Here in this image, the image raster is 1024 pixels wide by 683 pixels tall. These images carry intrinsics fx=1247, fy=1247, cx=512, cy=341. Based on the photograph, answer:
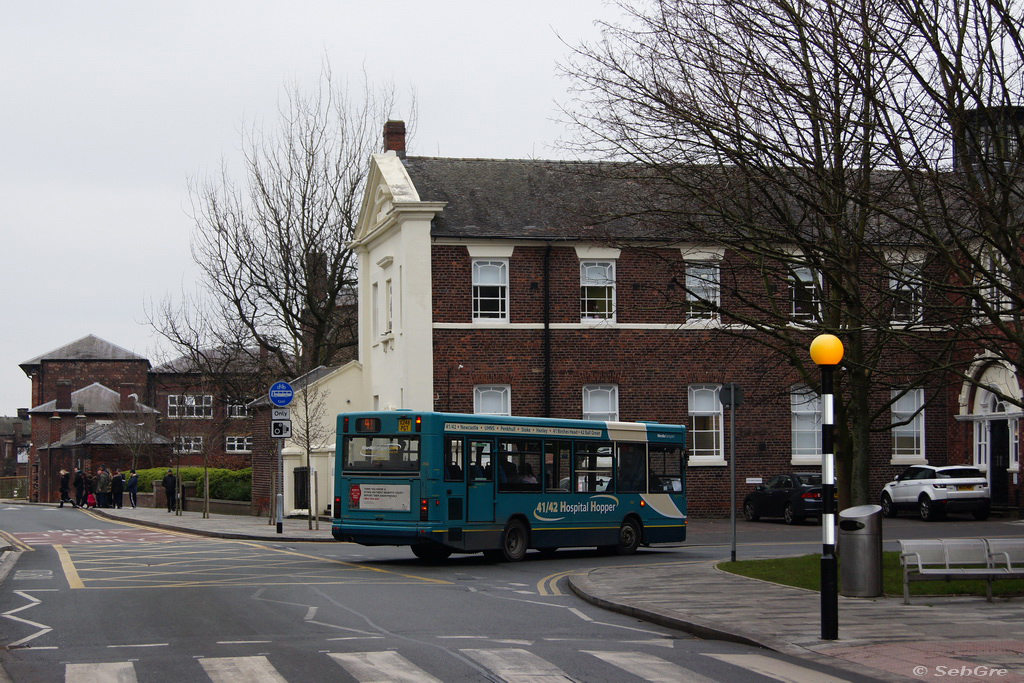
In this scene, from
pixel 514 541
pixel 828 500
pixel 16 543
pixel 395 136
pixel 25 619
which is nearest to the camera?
pixel 828 500

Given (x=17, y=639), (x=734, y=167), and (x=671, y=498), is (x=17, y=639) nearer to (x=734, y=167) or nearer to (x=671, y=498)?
(x=734, y=167)

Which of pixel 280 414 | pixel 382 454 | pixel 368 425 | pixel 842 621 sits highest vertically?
pixel 280 414

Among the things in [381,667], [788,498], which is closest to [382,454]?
[381,667]

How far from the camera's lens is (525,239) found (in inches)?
1348

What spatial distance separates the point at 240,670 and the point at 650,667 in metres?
3.35

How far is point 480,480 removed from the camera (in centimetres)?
2167

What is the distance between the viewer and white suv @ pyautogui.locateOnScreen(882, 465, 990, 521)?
32188mm

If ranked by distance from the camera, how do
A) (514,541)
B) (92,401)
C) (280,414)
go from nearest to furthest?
1. (514,541)
2. (280,414)
3. (92,401)

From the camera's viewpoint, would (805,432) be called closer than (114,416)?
Yes

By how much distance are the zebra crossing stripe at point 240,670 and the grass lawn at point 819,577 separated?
8.13 meters

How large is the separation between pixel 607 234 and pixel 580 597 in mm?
5089

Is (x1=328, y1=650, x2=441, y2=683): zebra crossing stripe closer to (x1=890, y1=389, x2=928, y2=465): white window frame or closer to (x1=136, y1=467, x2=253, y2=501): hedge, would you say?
(x1=890, y1=389, x2=928, y2=465): white window frame

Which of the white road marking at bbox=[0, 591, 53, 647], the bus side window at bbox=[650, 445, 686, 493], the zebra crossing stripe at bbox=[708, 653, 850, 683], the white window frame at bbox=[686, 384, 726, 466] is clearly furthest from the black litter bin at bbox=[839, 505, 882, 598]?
the white window frame at bbox=[686, 384, 726, 466]

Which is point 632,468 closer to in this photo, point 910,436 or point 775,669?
point 775,669
